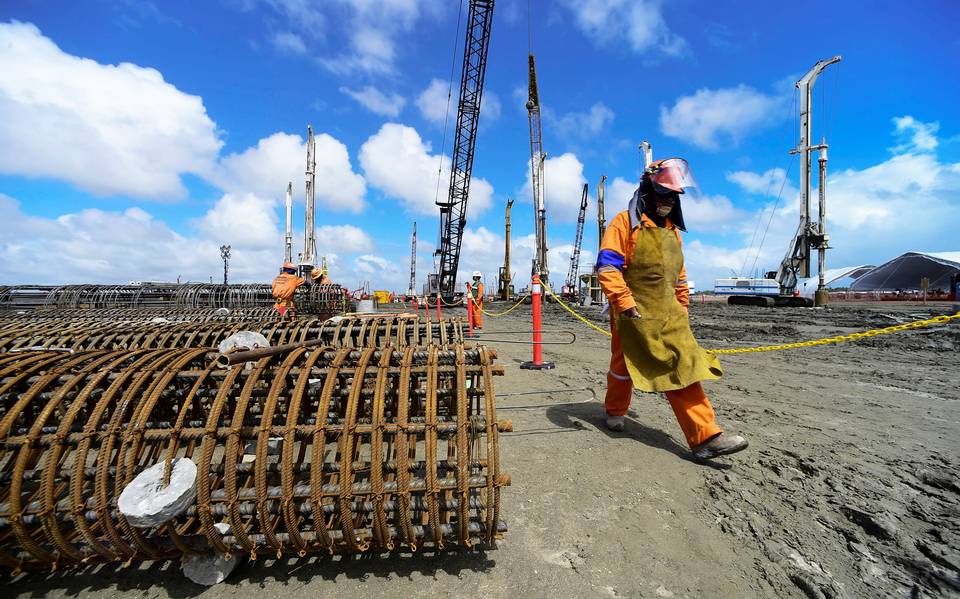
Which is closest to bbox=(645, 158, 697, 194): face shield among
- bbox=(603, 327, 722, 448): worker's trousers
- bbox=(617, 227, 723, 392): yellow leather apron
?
bbox=(617, 227, 723, 392): yellow leather apron

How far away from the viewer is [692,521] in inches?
87.8

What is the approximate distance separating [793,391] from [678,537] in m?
4.01

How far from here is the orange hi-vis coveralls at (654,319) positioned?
2.89 metres

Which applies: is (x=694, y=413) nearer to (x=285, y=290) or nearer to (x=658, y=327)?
(x=658, y=327)

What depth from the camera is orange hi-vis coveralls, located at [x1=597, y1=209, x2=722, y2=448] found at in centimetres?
289

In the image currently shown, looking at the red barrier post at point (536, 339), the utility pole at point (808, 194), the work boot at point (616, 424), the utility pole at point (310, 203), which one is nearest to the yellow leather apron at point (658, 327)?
the work boot at point (616, 424)

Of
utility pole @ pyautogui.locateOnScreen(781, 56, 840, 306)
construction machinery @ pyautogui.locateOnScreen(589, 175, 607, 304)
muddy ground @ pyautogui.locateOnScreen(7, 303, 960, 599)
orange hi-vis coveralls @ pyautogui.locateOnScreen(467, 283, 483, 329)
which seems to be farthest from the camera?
construction machinery @ pyautogui.locateOnScreen(589, 175, 607, 304)

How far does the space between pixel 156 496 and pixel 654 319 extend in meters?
3.11

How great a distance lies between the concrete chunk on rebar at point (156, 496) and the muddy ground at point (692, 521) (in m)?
0.51

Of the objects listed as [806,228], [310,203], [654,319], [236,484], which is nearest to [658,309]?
[654,319]

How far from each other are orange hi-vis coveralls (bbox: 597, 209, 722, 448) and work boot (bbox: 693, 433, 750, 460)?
0.14 feet

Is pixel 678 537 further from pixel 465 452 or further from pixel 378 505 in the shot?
pixel 378 505

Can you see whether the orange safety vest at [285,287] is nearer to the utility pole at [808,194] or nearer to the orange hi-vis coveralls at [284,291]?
the orange hi-vis coveralls at [284,291]

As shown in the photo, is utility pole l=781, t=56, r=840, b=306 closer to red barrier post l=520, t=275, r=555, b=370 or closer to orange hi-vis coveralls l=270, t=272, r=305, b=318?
red barrier post l=520, t=275, r=555, b=370
